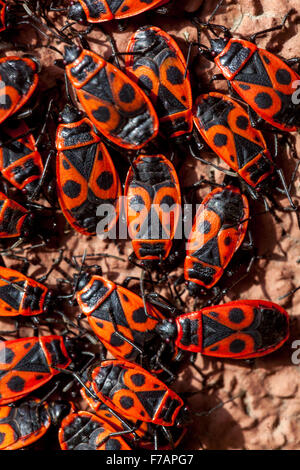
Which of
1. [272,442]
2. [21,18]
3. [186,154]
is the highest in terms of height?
[21,18]

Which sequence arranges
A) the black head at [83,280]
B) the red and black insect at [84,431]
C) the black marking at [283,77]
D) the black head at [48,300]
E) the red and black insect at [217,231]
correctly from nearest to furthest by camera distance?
the black marking at [283,77] → the red and black insect at [217,231] → the red and black insect at [84,431] → the black head at [83,280] → the black head at [48,300]

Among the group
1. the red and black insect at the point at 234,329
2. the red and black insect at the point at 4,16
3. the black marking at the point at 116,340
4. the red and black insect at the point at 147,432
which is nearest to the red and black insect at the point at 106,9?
the red and black insect at the point at 4,16

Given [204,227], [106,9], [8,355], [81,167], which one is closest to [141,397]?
[8,355]

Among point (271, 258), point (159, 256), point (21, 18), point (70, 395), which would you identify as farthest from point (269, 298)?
point (21, 18)

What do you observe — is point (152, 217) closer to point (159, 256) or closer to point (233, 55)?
point (159, 256)

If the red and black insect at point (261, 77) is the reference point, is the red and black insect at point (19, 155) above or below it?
below

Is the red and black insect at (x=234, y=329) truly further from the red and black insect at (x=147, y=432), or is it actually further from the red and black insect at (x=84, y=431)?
the red and black insect at (x=84, y=431)
